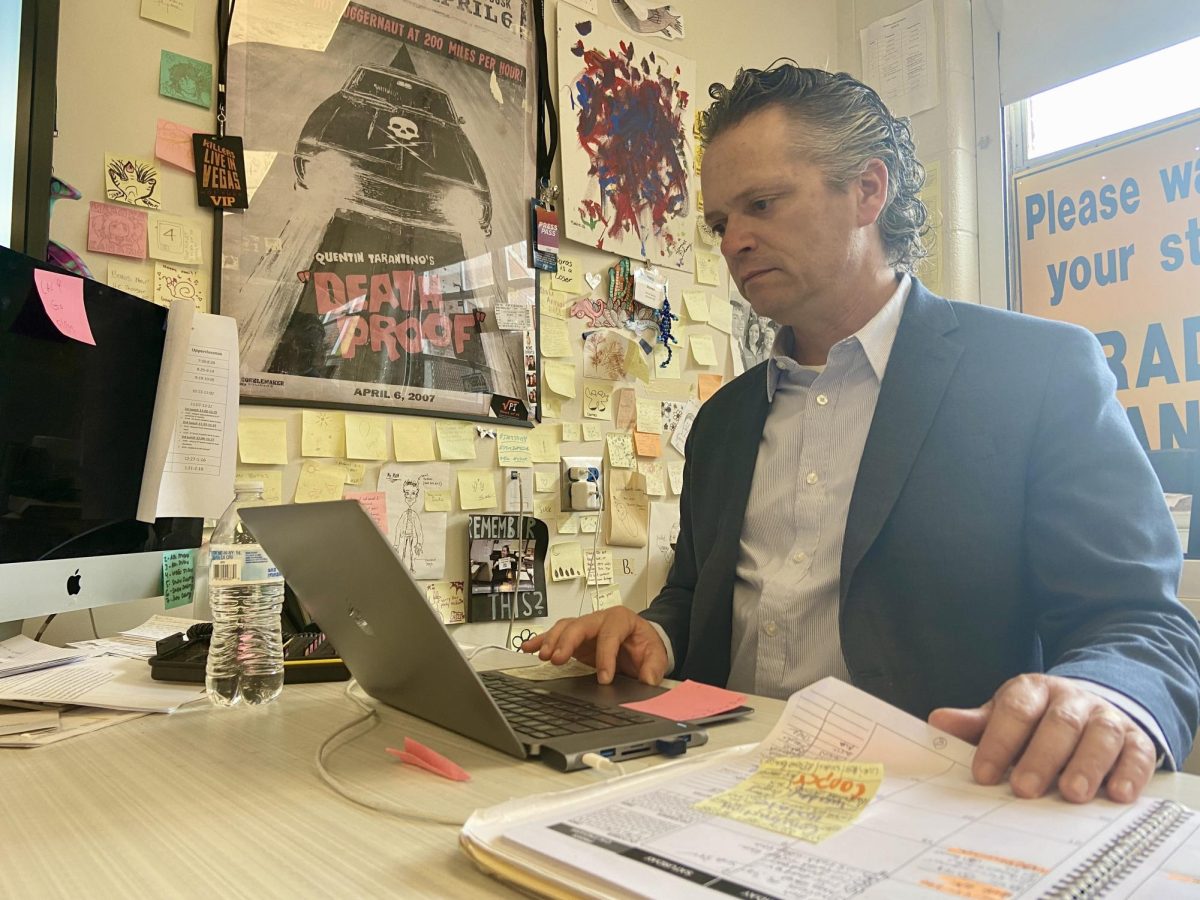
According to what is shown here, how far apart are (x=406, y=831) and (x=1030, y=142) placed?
2408 millimetres

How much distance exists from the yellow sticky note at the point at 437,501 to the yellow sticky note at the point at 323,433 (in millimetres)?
201

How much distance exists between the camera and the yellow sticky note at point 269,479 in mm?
1463

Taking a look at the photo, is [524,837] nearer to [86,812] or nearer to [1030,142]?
[86,812]

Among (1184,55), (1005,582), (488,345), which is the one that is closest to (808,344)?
(1005,582)

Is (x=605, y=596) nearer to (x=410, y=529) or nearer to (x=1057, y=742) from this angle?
(x=410, y=529)

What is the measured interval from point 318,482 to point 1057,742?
1309 mm

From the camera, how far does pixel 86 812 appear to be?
534mm

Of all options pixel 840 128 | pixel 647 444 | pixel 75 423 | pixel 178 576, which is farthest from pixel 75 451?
pixel 647 444

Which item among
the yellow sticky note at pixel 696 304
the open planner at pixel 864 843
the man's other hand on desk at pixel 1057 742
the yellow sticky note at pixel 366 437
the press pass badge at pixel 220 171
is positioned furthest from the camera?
the yellow sticky note at pixel 696 304

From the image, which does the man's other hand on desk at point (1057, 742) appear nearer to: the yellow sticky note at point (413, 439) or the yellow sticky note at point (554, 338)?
the yellow sticky note at point (413, 439)

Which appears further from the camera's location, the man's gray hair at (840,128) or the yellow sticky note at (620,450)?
the yellow sticky note at (620,450)

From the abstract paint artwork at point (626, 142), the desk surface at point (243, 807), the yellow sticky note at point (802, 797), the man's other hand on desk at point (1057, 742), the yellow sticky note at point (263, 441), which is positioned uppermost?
the abstract paint artwork at point (626, 142)

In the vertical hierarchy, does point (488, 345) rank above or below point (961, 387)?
above

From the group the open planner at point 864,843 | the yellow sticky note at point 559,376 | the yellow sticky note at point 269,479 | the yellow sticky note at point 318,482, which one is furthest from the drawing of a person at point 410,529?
the open planner at point 864,843
